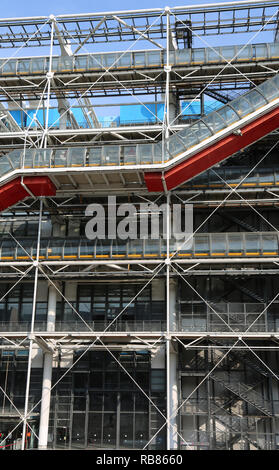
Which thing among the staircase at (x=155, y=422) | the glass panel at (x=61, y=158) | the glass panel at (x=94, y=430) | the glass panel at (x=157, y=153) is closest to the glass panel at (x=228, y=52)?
the glass panel at (x=157, y=153)

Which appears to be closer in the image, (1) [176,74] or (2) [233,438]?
(2) [233,438]

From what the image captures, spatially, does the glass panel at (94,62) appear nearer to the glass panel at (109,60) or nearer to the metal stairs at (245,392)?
the glass panel at (109,60)

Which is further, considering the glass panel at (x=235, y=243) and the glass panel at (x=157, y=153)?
the glass panel at (x=235, y=243)

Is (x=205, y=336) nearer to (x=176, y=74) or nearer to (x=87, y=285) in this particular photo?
(x=87, y=285)

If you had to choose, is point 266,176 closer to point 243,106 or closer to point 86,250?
point 243,106

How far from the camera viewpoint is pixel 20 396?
71.0 feet

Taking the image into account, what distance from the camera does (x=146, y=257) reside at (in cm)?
2034

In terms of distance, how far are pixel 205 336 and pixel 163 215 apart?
5.38 m

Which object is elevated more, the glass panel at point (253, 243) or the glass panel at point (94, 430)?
the glass panel at point (253, 243)

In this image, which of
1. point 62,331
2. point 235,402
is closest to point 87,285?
point 62,331

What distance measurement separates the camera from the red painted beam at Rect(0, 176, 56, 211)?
20438 millimetres

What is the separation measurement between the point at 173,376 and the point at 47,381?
500 cm

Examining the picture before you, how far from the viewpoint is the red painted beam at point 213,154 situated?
19.9 m

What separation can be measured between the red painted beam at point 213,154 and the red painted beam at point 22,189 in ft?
12.8
